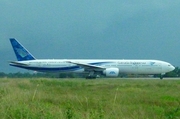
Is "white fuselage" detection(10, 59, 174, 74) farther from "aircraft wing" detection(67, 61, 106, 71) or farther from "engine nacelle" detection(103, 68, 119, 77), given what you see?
"engine nacelle" detection(103, 68, 119, 77)

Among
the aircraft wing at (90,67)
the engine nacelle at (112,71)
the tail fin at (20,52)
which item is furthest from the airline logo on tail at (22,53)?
the engine nacelle at (112,71)

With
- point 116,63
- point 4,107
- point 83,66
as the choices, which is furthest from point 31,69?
point 4,107

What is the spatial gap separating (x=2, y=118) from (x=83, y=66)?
44.8m

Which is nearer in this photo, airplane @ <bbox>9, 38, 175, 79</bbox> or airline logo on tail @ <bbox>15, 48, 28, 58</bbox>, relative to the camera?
airplane @ <bbox>9, 38, 175, 79</bbox>

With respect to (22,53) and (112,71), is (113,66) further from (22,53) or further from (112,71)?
(22,53)

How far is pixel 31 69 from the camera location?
176 feet

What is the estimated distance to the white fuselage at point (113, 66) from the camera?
50656 mm

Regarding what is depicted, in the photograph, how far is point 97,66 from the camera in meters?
51.4

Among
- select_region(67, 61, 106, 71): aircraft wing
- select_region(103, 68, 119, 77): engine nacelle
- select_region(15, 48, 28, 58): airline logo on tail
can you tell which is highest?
select_region(15, 48, 28, 58): airline logo on tail

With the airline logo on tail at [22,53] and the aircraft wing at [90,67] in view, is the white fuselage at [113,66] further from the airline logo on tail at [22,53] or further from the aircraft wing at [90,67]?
the airline logo on tail at [22,53]

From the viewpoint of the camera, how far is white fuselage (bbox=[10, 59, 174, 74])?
5066cm

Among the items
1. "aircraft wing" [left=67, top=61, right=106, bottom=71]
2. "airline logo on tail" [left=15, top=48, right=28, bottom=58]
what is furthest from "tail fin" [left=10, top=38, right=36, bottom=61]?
"aircraft wing" [left=67, top=61, right=106, bottom=71]

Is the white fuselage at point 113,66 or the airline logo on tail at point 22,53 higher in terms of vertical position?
the airline logo on tail at point 22,53

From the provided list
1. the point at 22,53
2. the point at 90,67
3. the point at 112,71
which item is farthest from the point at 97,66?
the point at 22,53
